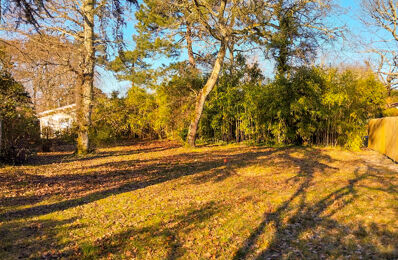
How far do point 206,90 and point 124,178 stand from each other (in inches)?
281

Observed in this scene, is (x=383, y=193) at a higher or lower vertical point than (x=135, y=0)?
lower

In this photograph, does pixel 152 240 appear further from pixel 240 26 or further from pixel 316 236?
pixel 240 26

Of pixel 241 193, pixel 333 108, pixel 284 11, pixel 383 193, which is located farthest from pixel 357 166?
pixel 284 11

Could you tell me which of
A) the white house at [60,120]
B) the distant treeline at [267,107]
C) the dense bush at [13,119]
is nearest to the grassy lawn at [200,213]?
the dense bush at [13,119]

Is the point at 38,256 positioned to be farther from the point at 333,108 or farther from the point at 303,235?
the point at 333,108

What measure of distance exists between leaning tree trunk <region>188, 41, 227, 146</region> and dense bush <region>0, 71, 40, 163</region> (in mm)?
6946

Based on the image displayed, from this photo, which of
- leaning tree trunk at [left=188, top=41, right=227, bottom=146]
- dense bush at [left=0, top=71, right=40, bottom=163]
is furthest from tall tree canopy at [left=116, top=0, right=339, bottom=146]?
dense bush at [left=0, top=71, right=40, bottom=163]

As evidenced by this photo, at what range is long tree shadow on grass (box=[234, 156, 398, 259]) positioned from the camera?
3229mm

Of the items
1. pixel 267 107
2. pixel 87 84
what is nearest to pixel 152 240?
pixel 87 84

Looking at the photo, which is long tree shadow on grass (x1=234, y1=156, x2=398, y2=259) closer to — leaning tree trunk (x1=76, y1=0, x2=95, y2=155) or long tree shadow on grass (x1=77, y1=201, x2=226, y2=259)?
long tree shadow on grass (x1=77, y1=201, x2=226, y2=259)

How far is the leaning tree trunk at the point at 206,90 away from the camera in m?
12.8

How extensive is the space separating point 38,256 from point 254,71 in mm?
15819

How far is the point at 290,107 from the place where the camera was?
1236 centimetres

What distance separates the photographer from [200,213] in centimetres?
456
